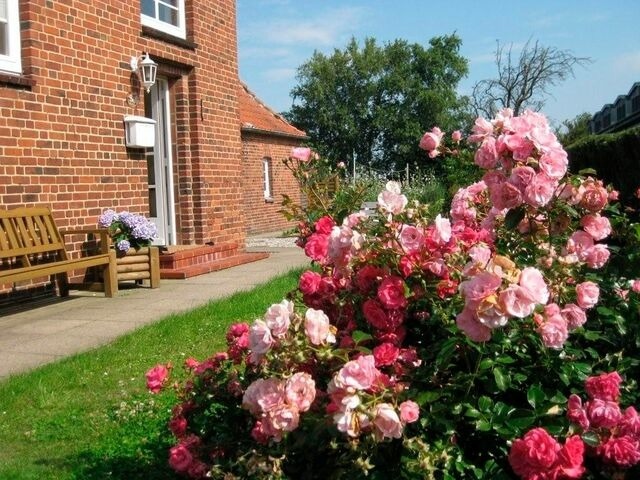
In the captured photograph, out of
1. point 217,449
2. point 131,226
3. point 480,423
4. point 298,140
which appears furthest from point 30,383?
point 298,140

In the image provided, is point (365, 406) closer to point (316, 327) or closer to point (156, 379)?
point (316, 327)

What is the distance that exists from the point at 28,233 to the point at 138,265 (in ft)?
4.93

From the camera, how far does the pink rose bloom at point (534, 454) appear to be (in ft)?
6.61

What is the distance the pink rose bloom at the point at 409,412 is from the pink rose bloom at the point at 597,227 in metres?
1.00

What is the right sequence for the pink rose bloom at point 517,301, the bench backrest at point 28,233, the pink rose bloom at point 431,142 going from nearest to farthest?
the pink rose bloom at point 517,301 → the pink rose bloom at point 431,142 → the bench backrest at point 28,233

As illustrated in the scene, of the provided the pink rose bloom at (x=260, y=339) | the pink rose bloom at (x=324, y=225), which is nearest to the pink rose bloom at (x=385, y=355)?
the pink rose bloom at (x=260, y=339)

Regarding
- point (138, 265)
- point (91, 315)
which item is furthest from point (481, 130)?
point (138, 265)

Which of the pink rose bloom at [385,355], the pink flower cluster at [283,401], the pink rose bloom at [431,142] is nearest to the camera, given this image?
the pink flower cluster at [283,401]

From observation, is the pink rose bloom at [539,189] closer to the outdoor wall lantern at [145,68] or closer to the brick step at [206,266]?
the brick step at [206,266]

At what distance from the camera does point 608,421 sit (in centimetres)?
220

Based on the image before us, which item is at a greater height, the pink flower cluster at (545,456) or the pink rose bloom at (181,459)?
the pink flower cluster at (545,456)

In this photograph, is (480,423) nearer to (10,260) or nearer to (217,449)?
(217,449)

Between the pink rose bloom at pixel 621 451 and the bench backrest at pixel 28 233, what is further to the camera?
the bench backrest at pixel 28 233

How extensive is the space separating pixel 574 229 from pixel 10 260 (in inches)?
257
